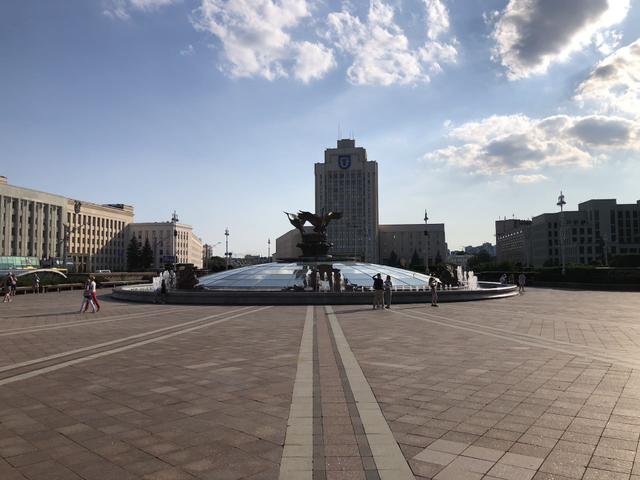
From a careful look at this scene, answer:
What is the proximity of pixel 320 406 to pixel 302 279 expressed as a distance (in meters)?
21.2

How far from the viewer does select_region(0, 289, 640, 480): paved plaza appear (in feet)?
12.0

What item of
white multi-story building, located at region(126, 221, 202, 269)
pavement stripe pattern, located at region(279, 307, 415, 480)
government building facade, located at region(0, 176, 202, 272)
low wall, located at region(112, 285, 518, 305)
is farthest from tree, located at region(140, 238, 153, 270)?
pavement stripe pattern, located at region(279, 307, 415, 480)

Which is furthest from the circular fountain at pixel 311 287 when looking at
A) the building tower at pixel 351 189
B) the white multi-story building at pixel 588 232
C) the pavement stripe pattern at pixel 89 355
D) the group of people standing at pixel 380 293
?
the building tower at pixel 351 189

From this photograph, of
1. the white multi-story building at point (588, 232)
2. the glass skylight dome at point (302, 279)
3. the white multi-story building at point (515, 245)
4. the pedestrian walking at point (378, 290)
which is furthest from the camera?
the white multi-story building at point (515, 245)

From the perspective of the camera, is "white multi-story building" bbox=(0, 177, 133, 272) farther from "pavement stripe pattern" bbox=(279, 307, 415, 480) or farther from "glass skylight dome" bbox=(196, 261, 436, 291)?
"pavement stripe pattern" bbox=(279, 307, 415, 480)

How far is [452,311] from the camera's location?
16.9 m

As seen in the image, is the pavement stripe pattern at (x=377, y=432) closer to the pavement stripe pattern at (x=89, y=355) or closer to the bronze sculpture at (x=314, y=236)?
the pavement stripe pattern at (x=89, y=355)

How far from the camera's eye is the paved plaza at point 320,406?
3662 millimetres

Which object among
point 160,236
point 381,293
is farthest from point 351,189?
point 381,293

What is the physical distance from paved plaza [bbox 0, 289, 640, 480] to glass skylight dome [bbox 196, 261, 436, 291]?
14329mm

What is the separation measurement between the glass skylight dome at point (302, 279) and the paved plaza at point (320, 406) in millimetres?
14329

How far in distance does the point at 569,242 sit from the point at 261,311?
Answer: 112557 millimetres

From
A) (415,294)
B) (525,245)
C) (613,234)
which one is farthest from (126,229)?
(613,234)

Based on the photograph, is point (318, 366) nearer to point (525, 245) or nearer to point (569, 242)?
point (569, 242)
